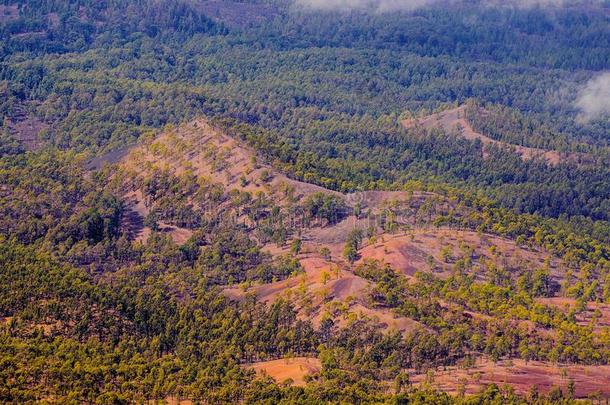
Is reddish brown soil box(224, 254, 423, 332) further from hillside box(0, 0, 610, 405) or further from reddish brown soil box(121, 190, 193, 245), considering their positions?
reddish brown soil box(121, 190, 193, 245)

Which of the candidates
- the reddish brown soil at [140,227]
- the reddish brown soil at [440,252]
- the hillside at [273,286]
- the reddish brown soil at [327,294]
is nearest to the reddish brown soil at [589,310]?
the hillside at [273,286]

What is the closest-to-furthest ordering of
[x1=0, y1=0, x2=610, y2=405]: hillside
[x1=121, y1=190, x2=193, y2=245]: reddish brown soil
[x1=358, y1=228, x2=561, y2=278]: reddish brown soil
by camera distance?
[x1=0, y1=0, x2=610, y2=405]: hillside
[x1=358, y1=228, x2=561, y2=278]: reddish brown soil
[x1=121, y1=190, x2=193, y2=245]: reddish brown soil

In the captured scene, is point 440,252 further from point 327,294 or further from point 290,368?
point 290,368

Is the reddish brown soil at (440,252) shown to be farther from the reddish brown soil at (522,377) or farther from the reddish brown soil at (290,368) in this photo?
the reddish brown soil at (290,368)

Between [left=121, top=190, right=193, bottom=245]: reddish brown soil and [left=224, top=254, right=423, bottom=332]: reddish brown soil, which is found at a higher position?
[left=224, top=254, right=423, bottom=332]: reddish brown soil

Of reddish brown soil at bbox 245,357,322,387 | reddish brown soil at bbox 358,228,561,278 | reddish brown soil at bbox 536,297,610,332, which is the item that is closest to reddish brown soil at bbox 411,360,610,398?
reddish brown soil at bbox 245,357,322,387

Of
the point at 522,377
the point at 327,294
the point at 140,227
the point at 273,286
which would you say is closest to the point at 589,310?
the point at 522,377

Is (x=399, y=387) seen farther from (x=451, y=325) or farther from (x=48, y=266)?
(x=48, y=266)

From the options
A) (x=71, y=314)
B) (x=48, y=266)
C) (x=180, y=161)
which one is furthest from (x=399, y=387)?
(x=180, y=161)

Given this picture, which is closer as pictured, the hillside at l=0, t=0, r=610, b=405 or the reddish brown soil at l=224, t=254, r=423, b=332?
the hillside at l=0, t=0, r=610, b=405
